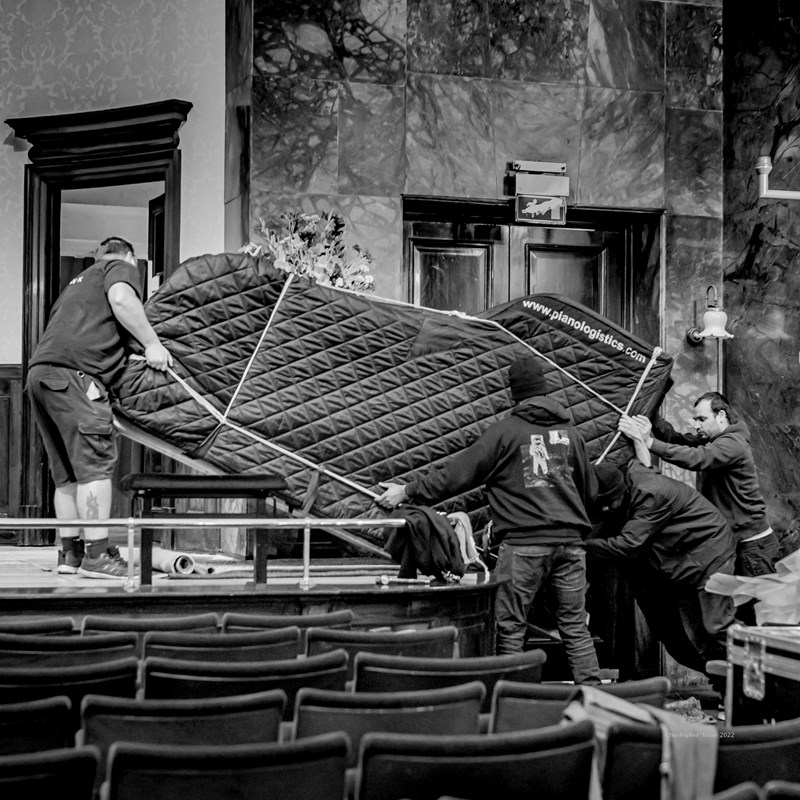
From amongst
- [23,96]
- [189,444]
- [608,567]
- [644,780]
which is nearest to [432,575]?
[189,444]

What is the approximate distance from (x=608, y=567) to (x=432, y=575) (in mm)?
2215

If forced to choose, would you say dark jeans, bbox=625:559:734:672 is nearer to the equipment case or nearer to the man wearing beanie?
the man wearing beanie

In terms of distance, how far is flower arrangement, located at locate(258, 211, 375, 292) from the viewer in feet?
19.7

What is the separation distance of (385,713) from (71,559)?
2862mm

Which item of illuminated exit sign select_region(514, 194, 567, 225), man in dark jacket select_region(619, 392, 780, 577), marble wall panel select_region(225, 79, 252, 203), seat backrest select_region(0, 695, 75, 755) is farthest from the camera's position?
illuminated exit sign select_region(514, 194, 567, 225)

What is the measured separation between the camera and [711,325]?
7230 mm

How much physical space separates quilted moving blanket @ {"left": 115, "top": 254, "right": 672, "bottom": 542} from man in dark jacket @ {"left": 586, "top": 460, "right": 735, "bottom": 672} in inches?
9.8

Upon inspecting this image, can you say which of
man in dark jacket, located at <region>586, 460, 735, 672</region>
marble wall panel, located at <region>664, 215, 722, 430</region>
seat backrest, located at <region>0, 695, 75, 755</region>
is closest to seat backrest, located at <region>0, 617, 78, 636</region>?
seat backrest, located at <region>0, 695, 75, 755</region>

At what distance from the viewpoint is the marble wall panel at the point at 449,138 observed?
23.2 feet

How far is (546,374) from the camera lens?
6.00m

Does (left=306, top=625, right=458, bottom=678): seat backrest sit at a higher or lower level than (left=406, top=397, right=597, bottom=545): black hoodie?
lower

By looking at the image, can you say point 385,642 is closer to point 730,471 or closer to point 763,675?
point 763,675

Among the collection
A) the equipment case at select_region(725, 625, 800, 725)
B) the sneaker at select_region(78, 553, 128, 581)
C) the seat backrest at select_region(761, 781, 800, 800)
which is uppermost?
the sneaker at select_region(78, 553, 128, 581)

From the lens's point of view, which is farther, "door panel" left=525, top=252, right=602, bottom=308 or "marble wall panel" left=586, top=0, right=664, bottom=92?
"door panel" left=525, top=252, right=602, bottom=308
